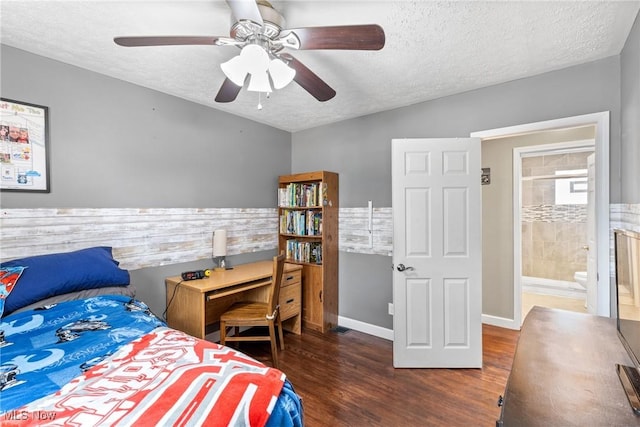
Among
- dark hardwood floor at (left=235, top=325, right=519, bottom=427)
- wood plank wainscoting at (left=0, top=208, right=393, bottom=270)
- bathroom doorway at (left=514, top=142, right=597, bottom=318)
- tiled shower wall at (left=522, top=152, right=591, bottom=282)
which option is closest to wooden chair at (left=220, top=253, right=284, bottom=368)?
dark hardwood floor at (left=235, top=325, right=519, bottom=427)

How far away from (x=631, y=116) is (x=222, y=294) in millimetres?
3062

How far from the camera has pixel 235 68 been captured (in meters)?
1.49

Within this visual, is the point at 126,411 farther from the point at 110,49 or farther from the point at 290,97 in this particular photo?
the point at 290,97

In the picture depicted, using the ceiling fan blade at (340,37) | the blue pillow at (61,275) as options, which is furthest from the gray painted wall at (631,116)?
the blue pillow at (61,275)

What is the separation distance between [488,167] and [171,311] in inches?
149

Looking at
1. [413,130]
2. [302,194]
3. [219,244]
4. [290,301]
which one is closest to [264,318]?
[290,301]

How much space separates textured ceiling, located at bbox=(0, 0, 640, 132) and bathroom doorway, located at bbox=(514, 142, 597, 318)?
3.07 meters

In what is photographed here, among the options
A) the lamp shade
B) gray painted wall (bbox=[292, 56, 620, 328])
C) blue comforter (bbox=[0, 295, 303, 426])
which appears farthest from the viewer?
the lamp shade

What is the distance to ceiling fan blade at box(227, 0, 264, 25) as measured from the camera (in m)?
1.18

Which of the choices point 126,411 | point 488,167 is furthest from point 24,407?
point 488,167

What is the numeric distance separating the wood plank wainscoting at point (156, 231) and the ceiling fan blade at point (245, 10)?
1856mm

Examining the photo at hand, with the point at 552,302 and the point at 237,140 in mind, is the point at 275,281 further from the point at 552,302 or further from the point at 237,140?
the point at 552,302

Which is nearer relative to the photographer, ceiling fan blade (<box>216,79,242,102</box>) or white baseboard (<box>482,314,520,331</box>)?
ceiling fan blade (<box>216,79,242,102</box>)

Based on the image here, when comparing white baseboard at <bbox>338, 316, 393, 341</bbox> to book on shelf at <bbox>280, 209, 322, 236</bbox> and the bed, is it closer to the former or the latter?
book on shelf at <bbox>280, 209, 322, 236</bbox>
